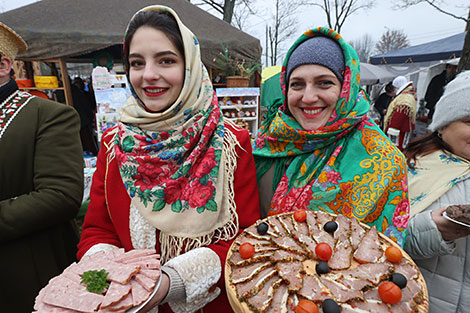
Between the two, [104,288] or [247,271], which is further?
[247,271]

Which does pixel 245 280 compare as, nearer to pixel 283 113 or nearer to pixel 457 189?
pixel 283 113

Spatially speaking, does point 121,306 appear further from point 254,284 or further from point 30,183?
point 30,183

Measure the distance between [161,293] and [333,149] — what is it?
1125mm

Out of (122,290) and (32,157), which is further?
(32,157)

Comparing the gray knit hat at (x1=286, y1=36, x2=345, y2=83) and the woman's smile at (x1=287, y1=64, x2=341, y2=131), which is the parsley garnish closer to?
the woman's smile at (x1=287, y1=64, x2=341, y2=131)

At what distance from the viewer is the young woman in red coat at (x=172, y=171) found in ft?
Answer: 3.97

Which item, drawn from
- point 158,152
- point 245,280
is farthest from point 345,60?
point 245,280

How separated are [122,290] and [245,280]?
1.44 feet

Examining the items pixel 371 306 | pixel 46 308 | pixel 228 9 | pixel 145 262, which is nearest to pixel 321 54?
pixel 371 306

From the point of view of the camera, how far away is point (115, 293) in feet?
2.72

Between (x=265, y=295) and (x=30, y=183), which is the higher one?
(x=30, y=183)

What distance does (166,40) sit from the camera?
1.22 meters

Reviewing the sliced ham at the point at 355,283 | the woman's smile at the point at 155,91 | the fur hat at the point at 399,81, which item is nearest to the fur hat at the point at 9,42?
the woman's smile at the point at 155,91

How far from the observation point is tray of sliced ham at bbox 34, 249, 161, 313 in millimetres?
808
